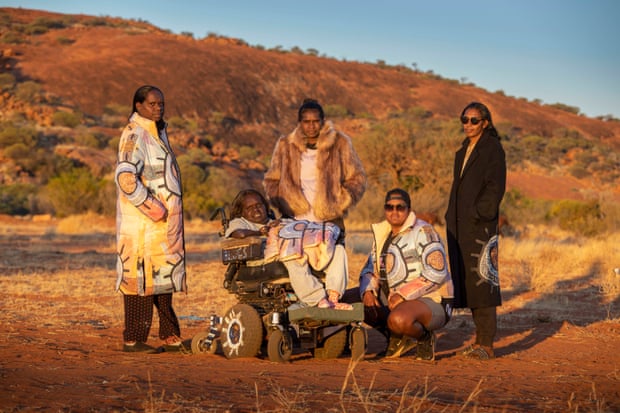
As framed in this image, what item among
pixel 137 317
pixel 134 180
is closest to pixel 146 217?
pixel 134 180

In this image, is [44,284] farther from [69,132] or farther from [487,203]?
[69,132]

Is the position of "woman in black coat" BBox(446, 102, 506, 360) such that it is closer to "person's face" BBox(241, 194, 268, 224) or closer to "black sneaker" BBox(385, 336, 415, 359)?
"black sneaker" BBox(385, 336, 415, 359)

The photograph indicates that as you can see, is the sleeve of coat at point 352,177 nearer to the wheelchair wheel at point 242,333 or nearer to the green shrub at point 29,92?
the wheelchair wheel at point 242,333

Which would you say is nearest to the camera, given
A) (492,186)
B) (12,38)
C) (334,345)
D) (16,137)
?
(334,345)

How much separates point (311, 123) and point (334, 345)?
6.09 ft

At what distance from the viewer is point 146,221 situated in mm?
7039

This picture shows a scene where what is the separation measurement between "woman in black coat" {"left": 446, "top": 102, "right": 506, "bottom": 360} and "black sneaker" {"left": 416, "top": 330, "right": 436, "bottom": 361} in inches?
18.2

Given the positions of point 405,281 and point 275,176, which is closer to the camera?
point 405,281

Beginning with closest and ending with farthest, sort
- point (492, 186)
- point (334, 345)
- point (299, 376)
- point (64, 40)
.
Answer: point (299, 376) → point (334, 345) → point (492, 186) → point (64, 40)

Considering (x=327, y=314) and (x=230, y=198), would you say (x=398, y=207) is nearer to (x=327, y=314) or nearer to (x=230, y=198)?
(x=327, y=314)

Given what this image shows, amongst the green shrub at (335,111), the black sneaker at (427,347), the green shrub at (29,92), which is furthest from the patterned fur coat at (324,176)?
the green shrub at (335,111)

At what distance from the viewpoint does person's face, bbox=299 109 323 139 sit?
23.8 feet

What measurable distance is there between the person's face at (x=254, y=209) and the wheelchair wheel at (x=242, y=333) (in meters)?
0.75

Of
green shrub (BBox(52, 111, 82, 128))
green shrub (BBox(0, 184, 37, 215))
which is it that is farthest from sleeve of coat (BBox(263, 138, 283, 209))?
green shrub (BBox(52, 111, 82, 128))
